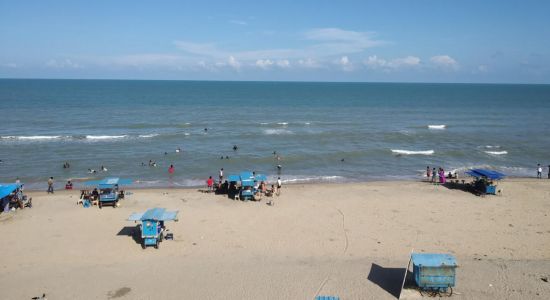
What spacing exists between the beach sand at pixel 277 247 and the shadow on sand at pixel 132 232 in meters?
0.20

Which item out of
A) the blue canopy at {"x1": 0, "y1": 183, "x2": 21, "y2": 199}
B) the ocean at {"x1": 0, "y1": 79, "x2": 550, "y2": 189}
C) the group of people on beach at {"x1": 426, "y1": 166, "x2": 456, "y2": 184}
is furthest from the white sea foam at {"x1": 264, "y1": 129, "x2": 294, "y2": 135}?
the blue canopy at {"x1": 0, "y1": 183, "x2": 21, "y2": 199}

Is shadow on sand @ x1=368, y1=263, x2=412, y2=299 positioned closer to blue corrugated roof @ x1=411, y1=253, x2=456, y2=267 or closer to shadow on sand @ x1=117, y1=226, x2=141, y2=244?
blue corrugated roof @ x1=411, y1=253, x2=456, y2=267

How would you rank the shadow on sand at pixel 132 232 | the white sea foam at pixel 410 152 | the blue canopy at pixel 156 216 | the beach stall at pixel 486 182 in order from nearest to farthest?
1. the blue canopy at pixel 156 216
2. the shadow on sand at pixel 132 232
3. the beach stall at pixel 486 182
4. the white sea foam at pixel 410 152

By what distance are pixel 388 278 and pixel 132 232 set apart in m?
10.5

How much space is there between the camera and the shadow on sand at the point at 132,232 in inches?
682

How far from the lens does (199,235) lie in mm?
17797

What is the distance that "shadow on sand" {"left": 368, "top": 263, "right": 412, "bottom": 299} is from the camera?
43.9 feet

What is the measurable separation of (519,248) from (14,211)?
73.7 feet

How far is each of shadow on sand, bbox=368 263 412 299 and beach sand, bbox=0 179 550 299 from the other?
0.11 ft

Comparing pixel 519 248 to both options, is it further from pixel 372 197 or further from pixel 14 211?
pixel 14 211

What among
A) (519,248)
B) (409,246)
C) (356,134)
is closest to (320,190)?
(409,246)

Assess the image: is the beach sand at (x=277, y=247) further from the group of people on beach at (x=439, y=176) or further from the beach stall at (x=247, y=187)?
the group of people on beach at (x=439, y=176)

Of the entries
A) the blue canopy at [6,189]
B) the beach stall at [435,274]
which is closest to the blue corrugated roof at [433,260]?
the beach stall at [435,274]

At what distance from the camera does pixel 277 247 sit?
54.7 feet
